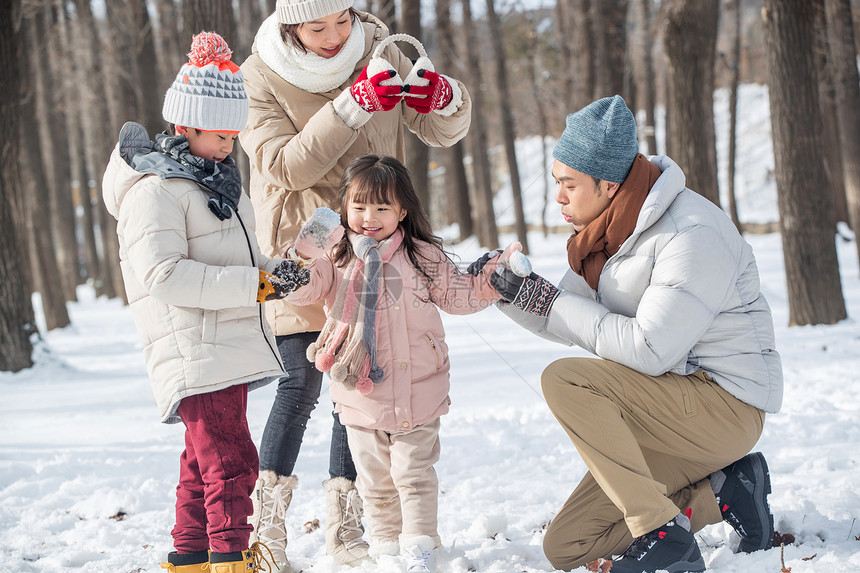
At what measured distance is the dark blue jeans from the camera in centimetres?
290

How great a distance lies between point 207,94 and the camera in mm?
→ 2582

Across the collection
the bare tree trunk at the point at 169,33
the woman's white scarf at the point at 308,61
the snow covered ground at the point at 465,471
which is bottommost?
the snow covered ground at the point at 465,471

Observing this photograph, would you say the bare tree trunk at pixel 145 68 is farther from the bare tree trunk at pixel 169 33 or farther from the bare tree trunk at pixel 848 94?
A: the bare tree trunk at pixel 848 94

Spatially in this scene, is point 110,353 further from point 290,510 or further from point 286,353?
point 286,353

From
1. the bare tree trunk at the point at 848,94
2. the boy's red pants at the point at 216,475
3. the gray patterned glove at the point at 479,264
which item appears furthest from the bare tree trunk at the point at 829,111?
the boy's red pants at the point at 216,475

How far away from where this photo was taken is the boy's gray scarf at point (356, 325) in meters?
2.68

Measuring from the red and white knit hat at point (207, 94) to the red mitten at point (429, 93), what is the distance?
597mm

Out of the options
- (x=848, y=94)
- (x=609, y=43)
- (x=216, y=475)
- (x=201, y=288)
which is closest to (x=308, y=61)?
(x=201, y=288)

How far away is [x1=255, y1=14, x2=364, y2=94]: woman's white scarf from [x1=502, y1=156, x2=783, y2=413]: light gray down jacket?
1173 mm

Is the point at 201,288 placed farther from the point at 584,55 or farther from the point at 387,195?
the point at 584,55

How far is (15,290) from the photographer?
26.1ft

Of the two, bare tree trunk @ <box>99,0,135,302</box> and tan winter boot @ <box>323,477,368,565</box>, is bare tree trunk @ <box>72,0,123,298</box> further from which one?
tan winter boot @ <box>323,477,368,565</box>

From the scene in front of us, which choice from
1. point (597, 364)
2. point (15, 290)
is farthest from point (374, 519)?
point (15, 290)

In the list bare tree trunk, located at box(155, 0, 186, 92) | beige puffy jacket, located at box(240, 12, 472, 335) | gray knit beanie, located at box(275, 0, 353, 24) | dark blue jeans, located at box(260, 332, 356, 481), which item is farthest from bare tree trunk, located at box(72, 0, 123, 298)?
dark blue jeans, located at box(260, 332, 356, 481)
